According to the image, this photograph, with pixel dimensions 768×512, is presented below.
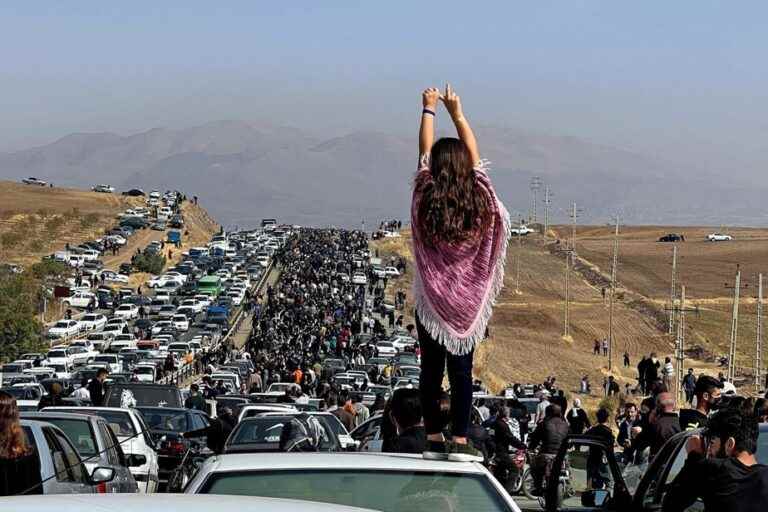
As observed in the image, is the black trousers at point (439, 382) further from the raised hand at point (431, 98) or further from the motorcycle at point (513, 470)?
the motorcycle at point (513, 470)

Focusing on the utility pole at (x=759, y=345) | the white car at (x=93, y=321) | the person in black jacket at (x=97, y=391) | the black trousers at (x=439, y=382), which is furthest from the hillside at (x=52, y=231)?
the black trousers at (x=439, y=382)

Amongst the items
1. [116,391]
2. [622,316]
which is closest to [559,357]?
[622,316]

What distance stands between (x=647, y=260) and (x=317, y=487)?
19432 cm

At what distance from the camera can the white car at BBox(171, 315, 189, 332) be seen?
9944 cm

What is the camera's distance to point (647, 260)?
198 meters

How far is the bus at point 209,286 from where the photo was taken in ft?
414

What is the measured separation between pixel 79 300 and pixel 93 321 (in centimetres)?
1842

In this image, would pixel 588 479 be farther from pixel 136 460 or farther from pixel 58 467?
pixel 136 460

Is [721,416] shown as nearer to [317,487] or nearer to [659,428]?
[317,487]

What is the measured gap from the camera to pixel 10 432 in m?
9.30

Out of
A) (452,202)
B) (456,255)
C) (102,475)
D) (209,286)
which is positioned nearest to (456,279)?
(456,255)

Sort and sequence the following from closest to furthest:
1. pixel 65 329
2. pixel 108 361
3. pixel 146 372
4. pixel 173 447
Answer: pixel 173 447 < pixel 146 372 < pixel 108 361 < pixel 65 329

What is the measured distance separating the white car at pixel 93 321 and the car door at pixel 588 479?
3487 inches

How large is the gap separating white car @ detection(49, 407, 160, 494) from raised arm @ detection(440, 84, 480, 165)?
1004cm
